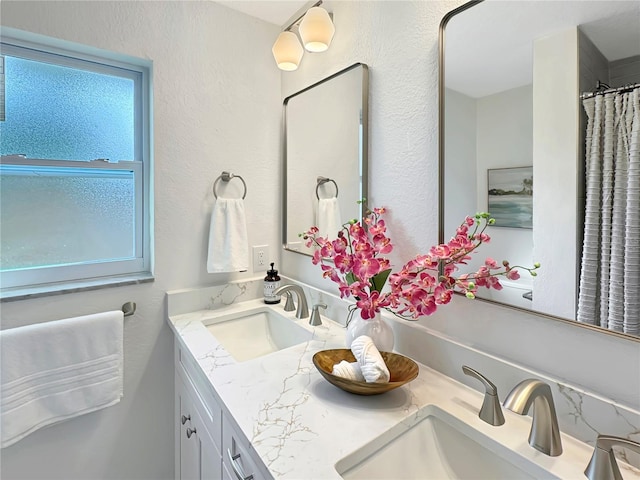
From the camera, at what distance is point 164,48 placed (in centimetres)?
141

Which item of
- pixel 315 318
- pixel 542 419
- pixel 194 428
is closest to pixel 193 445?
pixel 194 428

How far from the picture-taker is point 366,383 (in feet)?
2.67

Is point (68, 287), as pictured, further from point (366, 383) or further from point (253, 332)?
point (366, 383)

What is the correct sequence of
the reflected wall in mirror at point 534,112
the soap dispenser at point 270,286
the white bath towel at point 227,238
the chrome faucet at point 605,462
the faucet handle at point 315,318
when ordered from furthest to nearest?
the soap dispenser at point 270,286 < the white bath towel at point 227,238 < the faucet handle at point 315,318 < the reflected wall in mirror at point 534,112 < the chrome faucet at point 605,462

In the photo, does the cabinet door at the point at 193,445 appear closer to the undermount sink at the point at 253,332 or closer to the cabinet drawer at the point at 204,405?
the cabinet drawer at the point at 204,405

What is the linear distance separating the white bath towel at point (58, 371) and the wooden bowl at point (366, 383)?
86 cm

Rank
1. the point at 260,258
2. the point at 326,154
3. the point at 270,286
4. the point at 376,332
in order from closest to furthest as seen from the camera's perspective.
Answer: the point at 376,332 < the point at 326,154 < the point at 270,286 < the point at 260,258

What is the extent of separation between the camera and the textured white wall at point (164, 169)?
4.09 feet

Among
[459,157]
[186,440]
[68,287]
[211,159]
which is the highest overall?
[211,159]

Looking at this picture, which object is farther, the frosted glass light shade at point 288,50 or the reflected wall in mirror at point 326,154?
the frosted glass light shade at point 288,50

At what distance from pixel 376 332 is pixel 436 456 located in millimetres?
333

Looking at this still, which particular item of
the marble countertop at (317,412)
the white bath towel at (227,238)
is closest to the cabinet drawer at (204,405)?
the marble countertop at (317,412)

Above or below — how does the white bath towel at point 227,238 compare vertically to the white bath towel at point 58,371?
above

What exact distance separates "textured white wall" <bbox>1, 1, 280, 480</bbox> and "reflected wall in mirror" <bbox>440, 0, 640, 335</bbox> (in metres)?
0.99
